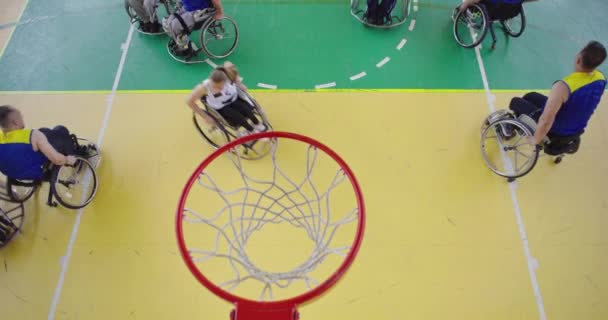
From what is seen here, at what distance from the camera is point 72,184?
4.27 metres

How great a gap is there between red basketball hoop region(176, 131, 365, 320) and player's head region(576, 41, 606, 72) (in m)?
2.26

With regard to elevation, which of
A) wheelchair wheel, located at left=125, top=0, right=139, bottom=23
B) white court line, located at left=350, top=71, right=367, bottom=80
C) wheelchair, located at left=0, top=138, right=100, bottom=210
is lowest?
wheelchair, located at left=0, top=138, right=100, bottom=210

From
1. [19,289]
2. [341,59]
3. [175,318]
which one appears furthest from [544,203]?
[19,289]

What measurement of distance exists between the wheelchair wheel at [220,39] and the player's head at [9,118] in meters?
2.22

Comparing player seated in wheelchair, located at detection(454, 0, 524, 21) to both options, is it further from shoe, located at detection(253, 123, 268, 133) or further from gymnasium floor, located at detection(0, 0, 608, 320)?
shoe, located at detection(253, 123, 268, 133)

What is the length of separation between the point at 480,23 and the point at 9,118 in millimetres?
5456

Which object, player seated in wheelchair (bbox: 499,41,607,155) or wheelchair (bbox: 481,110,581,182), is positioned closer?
player seated in wheelchair (bbox: 499,41,607,155)

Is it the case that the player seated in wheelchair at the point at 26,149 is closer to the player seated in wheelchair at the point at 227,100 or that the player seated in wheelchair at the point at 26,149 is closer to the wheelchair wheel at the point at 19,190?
the wheelchair wheel at the point at 19,190

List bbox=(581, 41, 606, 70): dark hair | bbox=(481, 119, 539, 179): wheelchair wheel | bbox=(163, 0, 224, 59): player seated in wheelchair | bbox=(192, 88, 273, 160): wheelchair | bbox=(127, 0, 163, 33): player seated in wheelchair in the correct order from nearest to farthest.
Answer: bbox=(581, 41, 606, 70): dark hair < bbox=(192, 88, 273, 160): wheelchair < bbox=(481, 119, 539, 179): wheelchair wheel < bbox=(163, 0, 224, 59): player seated in wheelchair < bbox=(127, 0, 163, 33): player seated in wheelchair

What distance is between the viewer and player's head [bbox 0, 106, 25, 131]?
3547 millimetres

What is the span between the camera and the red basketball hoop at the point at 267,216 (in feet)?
12.2

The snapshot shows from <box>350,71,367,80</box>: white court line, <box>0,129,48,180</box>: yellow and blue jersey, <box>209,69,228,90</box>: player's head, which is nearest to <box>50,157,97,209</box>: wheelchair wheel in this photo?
<box>0,129,48,180</box>: yellow and blue jersey

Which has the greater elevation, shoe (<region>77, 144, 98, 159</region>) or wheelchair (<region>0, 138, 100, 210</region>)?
shoe (<region>77, 144, 98, 159</region>)

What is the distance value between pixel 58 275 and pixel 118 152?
138cm
